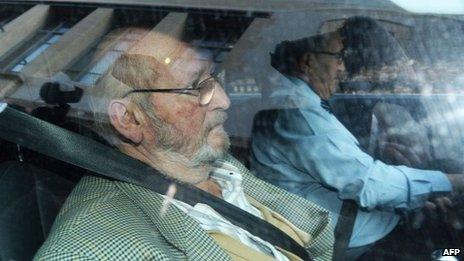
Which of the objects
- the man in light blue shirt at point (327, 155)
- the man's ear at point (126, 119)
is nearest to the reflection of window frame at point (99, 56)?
the man's ear at point (126, 119)

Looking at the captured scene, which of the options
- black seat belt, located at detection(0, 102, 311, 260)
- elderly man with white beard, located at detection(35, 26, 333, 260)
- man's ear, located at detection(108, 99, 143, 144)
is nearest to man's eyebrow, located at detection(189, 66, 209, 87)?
elderly man with white beard, located at detection(35, 26, 333, 260)

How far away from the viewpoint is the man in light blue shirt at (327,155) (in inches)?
80.2

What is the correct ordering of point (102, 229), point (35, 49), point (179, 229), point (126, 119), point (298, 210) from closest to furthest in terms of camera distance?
point (102, 229) < point (179, 229) < point (35, 49) < point (126, 119) < point (298, 210)

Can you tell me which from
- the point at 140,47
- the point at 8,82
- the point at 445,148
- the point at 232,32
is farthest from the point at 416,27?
the point at 8,82

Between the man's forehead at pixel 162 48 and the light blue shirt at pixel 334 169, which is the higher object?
the man's forehead at pixel 162 48

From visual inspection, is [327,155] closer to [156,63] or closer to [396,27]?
[396,27]

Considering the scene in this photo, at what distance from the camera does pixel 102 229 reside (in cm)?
157

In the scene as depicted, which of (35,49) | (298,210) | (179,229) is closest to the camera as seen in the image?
(179,229)

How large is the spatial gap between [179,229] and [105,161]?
12.6 inches

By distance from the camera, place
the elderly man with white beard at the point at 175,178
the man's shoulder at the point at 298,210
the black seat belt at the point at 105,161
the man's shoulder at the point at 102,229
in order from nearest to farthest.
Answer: the man's shoulder at the point at 102,229 → the elderly man with white beard at the point at 175,178 → the black seat belt at the point at 105,161 → the man's shoulder at the point at 298,210

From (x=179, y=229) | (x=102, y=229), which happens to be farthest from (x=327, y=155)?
(x=102, y=229)

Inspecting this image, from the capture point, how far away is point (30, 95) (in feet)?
5.95

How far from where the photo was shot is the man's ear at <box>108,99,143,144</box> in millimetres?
1914

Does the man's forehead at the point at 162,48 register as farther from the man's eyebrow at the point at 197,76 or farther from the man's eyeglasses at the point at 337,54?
the man's eyeglasses at the point at 337,54
